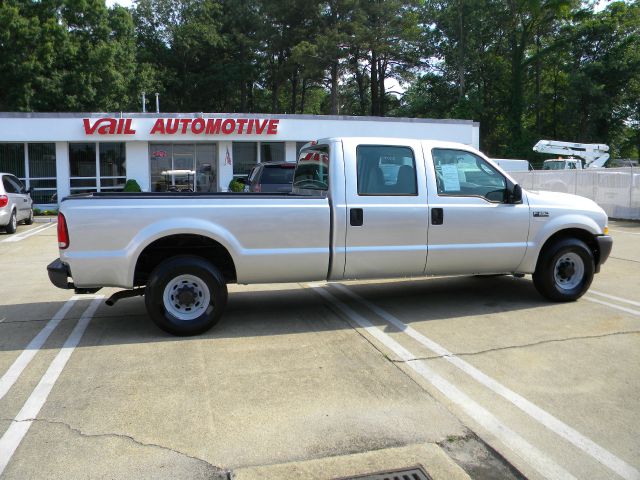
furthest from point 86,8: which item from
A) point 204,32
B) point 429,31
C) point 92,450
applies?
point 92,450

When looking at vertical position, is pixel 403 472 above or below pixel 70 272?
below

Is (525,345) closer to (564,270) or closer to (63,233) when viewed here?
(564,270)

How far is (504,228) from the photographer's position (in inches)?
253

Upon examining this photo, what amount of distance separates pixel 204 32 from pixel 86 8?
10.3 m

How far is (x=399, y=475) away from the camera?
10.3ft

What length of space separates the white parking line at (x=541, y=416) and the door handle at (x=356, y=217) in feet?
3.98

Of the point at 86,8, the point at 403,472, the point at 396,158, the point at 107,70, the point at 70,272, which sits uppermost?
the point at 86,8

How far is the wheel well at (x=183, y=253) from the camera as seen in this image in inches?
223

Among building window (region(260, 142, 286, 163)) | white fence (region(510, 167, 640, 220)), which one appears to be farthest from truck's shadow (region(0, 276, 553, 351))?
building window (region(260, 142, 286, 163))

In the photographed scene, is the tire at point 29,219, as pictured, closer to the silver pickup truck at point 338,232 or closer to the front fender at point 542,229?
the silver pickup truck at point 338,232

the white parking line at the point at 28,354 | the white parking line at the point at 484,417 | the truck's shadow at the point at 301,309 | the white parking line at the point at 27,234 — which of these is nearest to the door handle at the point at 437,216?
the truck's shadow at the point at 301,309

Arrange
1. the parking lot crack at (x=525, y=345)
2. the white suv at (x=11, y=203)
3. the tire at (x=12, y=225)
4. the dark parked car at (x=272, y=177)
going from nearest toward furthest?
the parking lot crack at (x=525, y=345) < the dark parked car at (x=272, y=177) < the white suv at (x=11, y=203) < the tire at (x=12, y=225)

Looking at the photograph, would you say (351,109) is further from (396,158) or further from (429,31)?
(396,158)

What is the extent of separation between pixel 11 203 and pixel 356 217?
12.9 m
